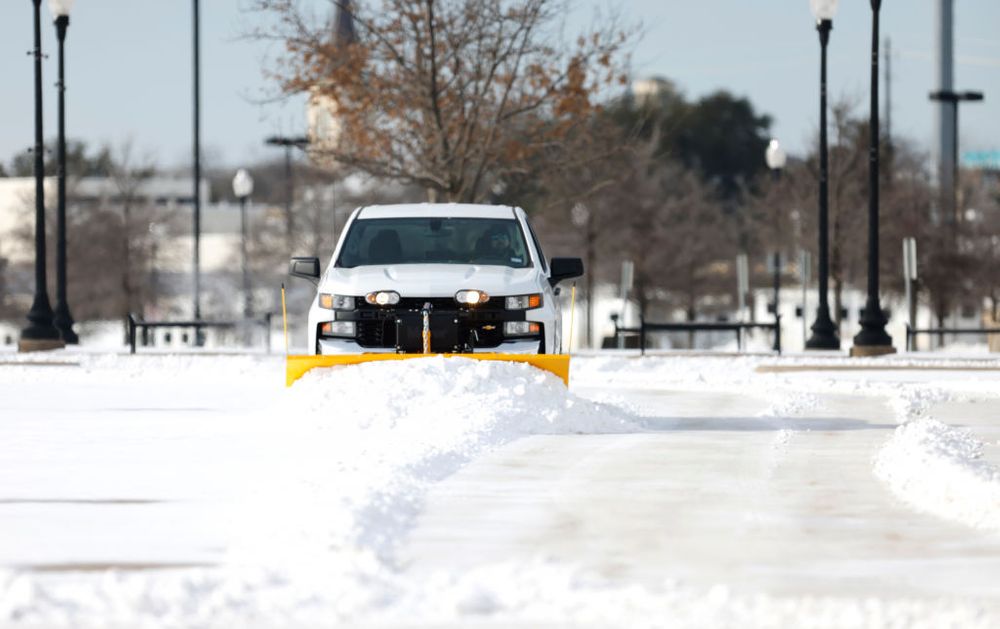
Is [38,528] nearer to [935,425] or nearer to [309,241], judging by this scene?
[935,425]

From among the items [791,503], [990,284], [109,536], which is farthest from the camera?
[990,284]

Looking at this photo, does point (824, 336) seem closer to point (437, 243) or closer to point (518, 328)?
point (437, 243)

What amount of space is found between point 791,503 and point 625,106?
8036 cm

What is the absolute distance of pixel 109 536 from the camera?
9438mm

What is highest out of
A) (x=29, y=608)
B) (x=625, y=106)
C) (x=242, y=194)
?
(x=625, y=106)

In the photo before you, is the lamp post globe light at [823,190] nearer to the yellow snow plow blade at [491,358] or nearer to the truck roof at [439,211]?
the truck roof at [439,211]

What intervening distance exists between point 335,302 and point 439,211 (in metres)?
1.91

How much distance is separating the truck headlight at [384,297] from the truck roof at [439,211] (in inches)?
66.8

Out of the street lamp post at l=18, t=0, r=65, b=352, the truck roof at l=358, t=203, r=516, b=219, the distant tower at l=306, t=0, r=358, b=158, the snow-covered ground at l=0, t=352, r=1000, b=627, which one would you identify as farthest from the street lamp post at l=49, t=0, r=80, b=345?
Result: the truck roof at l=358, t=203, r=516, b=219

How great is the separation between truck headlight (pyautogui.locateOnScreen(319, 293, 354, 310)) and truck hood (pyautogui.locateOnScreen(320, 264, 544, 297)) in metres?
0.05

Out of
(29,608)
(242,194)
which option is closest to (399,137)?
(242,194)

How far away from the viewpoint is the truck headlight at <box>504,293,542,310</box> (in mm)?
16547

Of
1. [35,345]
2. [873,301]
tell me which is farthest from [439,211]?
[35,345]

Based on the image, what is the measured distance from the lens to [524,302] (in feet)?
54.5
